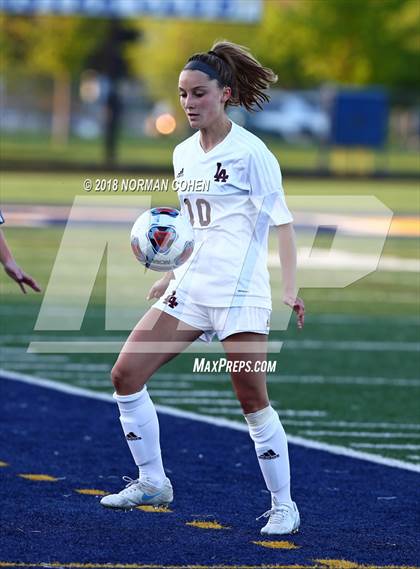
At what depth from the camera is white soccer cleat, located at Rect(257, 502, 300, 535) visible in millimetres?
6004

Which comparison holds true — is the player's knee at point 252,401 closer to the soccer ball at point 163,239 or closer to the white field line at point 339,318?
the soccer ball at point 163,239

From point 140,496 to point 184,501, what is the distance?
1.38 feet

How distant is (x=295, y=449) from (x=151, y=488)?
1921mm

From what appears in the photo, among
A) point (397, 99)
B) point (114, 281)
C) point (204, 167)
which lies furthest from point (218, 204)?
point (397, 99)

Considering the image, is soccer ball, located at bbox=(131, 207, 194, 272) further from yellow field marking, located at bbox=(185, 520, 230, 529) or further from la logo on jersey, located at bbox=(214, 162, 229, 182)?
yellow field marking, located at bbox=(185, 520, 230, 529)

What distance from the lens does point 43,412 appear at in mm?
8867

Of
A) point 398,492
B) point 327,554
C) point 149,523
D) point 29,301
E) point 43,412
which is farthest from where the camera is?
point 29,301

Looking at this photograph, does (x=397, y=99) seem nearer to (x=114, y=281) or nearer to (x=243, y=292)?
(x=114, y=281)

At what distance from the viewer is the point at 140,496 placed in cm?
629

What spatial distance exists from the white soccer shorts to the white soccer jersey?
0.11ft

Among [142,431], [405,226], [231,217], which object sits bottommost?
[142,431]
